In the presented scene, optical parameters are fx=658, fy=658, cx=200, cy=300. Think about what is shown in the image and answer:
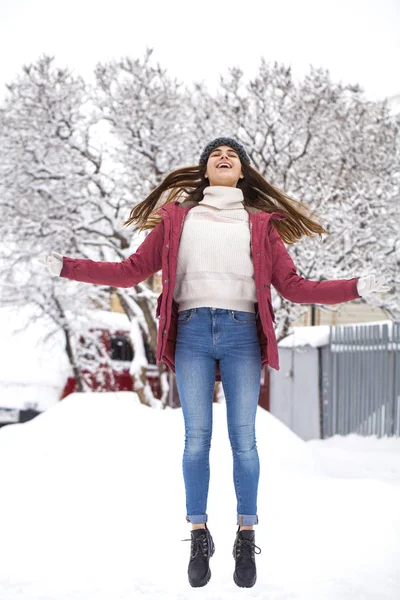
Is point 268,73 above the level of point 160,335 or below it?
above

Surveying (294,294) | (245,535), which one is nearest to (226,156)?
(294,294)

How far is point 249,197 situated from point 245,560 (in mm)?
1983

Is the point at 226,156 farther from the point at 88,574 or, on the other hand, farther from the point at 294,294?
the point at 88,574

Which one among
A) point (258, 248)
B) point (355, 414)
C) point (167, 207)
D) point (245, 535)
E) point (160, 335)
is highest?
point (167, 207)

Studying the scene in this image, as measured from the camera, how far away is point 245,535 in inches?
132

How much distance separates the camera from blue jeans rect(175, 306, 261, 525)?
11.0ft

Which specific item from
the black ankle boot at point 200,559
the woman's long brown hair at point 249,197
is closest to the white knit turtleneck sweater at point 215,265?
the woman's long brown hair at point 249,197

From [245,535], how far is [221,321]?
1.10 metres

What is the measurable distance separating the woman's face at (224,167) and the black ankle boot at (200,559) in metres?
1.88

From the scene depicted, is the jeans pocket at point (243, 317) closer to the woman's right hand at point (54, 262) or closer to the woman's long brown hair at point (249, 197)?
the woman's long brown hair at point (249, 197)

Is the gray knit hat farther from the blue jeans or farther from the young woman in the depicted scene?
the blue jeans

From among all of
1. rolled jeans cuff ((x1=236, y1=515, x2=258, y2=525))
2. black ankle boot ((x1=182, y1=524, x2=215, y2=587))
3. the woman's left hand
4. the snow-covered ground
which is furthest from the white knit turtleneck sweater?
the snow-covered ground

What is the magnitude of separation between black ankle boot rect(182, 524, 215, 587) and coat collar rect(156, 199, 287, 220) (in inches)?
66.3

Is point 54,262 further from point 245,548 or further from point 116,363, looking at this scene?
point 116,363
